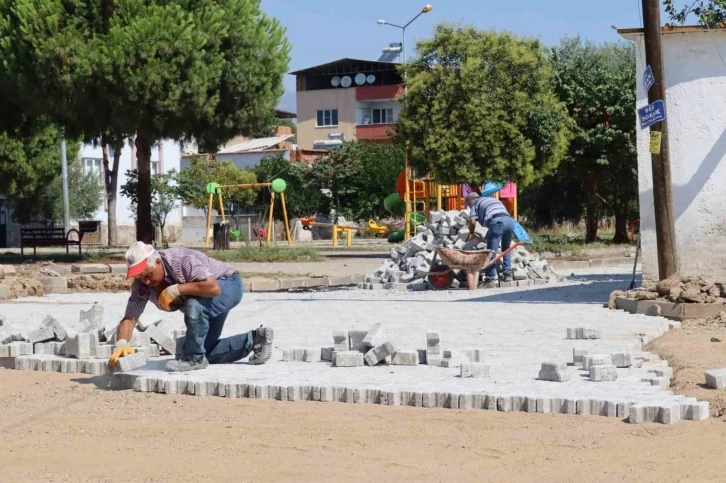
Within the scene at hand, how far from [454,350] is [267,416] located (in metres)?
3.32

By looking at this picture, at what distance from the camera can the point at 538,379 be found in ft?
28.1

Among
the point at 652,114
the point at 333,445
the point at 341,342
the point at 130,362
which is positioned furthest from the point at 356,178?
the point at 333,445

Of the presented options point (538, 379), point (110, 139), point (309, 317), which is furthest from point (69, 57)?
point (538, 379)

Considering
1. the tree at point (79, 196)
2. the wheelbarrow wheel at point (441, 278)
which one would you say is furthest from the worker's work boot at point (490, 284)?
the tree at point (79, 196)

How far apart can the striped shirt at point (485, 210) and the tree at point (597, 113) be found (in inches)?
686

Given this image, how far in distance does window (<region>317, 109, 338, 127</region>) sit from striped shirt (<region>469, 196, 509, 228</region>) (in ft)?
201

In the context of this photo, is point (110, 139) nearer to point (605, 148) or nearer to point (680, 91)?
point (605, 148)

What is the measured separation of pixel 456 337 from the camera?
12.0 m

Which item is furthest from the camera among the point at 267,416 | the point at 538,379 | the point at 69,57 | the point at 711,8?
the point at 69,57

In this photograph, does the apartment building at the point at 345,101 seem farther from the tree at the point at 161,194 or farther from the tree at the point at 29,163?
the tree at the point at 29,163

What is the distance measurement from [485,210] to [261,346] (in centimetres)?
1078

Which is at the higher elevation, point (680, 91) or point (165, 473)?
point (680, 91)

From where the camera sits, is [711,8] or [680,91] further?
[711,8]

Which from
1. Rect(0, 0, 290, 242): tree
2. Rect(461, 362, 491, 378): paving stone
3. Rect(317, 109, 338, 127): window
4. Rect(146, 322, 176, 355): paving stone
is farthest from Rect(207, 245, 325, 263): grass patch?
Rect(317, 109, 338, 127): window
